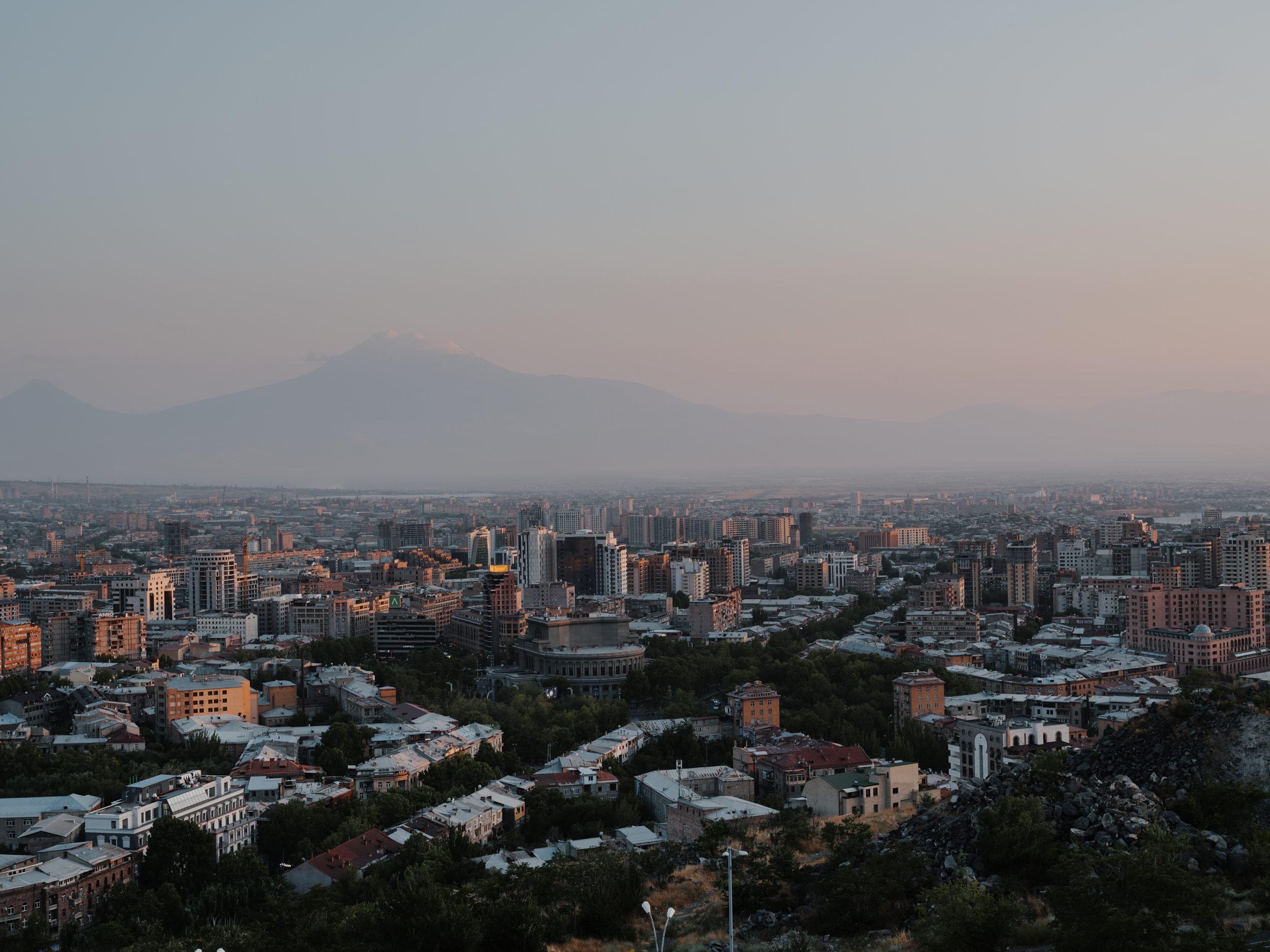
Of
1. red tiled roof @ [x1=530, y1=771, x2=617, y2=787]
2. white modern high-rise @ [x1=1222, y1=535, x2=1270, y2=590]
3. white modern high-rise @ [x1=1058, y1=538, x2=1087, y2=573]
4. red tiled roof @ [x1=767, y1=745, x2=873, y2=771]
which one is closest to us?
red tiled roof @ [x1=767, y1=745, x2=873, y2=771]

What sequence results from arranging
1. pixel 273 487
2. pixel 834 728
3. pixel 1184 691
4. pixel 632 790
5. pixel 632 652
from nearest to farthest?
pixel 1184 691 < pixel 632 790 < pixel 834 728 < pixel 632 652 < pixel 273 487

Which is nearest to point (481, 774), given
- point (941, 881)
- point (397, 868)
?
point (397, 868)

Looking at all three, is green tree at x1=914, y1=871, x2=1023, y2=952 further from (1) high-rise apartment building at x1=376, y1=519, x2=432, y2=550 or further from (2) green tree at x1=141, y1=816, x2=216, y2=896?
(1) high-rise apartment building at x1=376, y1=519, x2=432, y2=550

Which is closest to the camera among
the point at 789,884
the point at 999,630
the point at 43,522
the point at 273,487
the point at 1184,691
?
the point at 789,884

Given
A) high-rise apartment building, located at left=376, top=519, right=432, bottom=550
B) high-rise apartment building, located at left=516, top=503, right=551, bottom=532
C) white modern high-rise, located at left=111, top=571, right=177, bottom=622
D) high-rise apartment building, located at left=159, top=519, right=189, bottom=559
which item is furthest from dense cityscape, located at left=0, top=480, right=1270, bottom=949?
high-rise apartment building, located at left=376, top=519, right=432, bottom=550

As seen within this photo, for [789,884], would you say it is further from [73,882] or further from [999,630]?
[999,630]

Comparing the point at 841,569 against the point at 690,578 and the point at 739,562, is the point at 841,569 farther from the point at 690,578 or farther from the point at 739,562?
the point at 690,578

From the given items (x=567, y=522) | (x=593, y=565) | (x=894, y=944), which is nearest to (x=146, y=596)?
(x=593, y=565)
